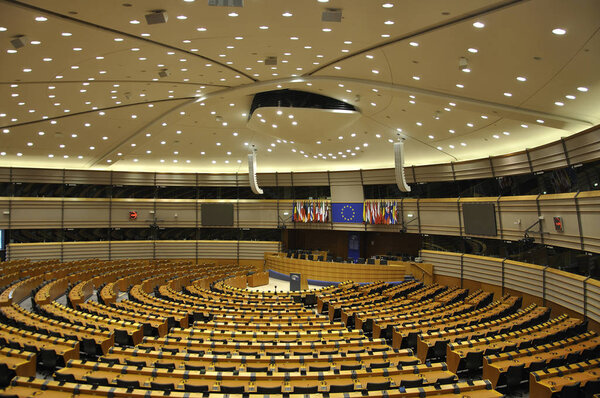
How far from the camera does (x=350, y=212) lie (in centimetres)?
2878

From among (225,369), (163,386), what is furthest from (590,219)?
(163,386)

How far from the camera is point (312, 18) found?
908 centimetres

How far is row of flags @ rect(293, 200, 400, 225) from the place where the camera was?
2675 cm

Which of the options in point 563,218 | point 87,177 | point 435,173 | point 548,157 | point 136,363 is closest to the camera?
point 136,363

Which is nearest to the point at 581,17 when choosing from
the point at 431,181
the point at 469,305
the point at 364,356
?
the point at 364,356

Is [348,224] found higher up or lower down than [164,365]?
higher up

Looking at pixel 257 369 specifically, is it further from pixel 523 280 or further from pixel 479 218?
pixel 479 218

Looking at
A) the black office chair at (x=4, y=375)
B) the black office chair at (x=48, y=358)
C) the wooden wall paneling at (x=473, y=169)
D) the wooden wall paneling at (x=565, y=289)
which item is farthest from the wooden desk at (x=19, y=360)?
the wooden wall paneling at (x=473, y=169)

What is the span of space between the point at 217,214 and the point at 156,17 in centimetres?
2369

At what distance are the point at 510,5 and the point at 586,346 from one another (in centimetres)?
869

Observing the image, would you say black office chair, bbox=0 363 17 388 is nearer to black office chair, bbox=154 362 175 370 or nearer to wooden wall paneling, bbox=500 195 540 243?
black office chair, bbox=154 362 175 370

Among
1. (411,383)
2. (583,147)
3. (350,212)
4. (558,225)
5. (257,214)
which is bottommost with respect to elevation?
(411,383)

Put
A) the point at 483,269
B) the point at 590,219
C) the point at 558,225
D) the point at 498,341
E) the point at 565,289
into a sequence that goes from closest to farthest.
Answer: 1. the point at 498,341
2. the point at 590,219
3. the point at 565,289
4. the point at 558,225
5. the point at 483,269

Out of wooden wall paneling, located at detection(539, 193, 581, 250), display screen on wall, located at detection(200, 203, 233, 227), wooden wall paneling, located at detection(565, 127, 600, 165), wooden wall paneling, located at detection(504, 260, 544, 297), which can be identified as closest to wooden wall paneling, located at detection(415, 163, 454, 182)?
wooden wall paneling, located at detection(504, 260, 544, 297)
